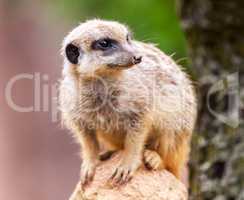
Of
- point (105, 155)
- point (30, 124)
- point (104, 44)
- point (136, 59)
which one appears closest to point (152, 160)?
point (105, 155)

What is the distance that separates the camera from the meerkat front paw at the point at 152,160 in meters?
4.91

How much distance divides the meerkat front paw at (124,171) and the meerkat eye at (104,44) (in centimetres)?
Result: 67

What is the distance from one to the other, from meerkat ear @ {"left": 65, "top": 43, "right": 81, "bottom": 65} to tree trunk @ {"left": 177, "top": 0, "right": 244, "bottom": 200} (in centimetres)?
240

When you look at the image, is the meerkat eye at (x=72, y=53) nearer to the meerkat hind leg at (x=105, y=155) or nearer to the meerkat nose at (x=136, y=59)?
the meerkat nose at (x=136, y=59)

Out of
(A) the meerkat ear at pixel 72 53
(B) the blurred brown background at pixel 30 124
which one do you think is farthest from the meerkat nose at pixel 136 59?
(B) the blurred brown background at pixel 30 124

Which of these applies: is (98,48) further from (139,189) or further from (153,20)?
(153,20)

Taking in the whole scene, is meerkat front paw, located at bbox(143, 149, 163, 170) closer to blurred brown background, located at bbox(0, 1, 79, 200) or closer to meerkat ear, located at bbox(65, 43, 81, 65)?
meerkat ear, located at bbox(65, 43, 81, 65)

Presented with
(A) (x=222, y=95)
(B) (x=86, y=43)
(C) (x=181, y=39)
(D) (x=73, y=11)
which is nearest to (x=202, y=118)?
(A) (x=222, y=95)

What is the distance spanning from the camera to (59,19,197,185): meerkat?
16.9ft

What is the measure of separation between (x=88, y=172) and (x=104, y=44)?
2.54ft

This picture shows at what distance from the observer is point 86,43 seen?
17.4 ft

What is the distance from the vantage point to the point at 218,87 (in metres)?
2.89

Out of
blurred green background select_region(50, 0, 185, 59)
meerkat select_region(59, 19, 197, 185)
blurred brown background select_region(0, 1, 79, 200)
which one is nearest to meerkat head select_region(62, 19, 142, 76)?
meerkat select_region(59, 19, 197, 185)

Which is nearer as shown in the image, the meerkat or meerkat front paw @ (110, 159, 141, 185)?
meerkat front paw @ (110, 159, 141, 185)
